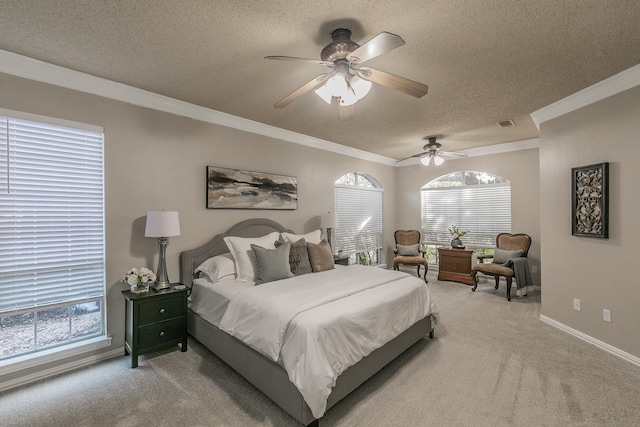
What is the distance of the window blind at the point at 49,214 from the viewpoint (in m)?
2.46

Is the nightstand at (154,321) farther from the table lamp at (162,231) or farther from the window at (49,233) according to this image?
the window at (49,233)

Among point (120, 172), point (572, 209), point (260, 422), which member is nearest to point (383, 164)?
point (572, 209)

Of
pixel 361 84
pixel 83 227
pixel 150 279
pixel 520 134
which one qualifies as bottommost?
pixel 150 279

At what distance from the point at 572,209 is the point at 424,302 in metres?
2.10

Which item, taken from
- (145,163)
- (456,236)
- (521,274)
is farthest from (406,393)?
(456,236)

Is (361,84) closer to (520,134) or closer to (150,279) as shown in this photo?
(150,279)

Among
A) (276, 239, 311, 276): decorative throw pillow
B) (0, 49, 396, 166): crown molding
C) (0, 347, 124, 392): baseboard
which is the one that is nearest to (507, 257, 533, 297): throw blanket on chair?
(276, 239, 311, 276): decorative throw pillow

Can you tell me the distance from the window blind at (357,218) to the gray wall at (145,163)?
1.71 m

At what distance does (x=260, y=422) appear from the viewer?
2014 millimetres

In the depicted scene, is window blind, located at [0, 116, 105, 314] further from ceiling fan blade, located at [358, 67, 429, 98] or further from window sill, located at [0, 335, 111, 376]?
ceiling fan blade, located at [358, 67, 429, 98]

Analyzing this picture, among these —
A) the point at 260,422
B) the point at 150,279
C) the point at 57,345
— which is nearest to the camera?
the point at 260,422

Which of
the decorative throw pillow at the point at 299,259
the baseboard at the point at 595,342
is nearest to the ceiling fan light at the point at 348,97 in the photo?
the decorative throw pillow at the point at 299,259

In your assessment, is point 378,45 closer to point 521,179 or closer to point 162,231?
point 162,231

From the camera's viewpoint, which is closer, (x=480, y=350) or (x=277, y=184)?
(x=480, y=350)
